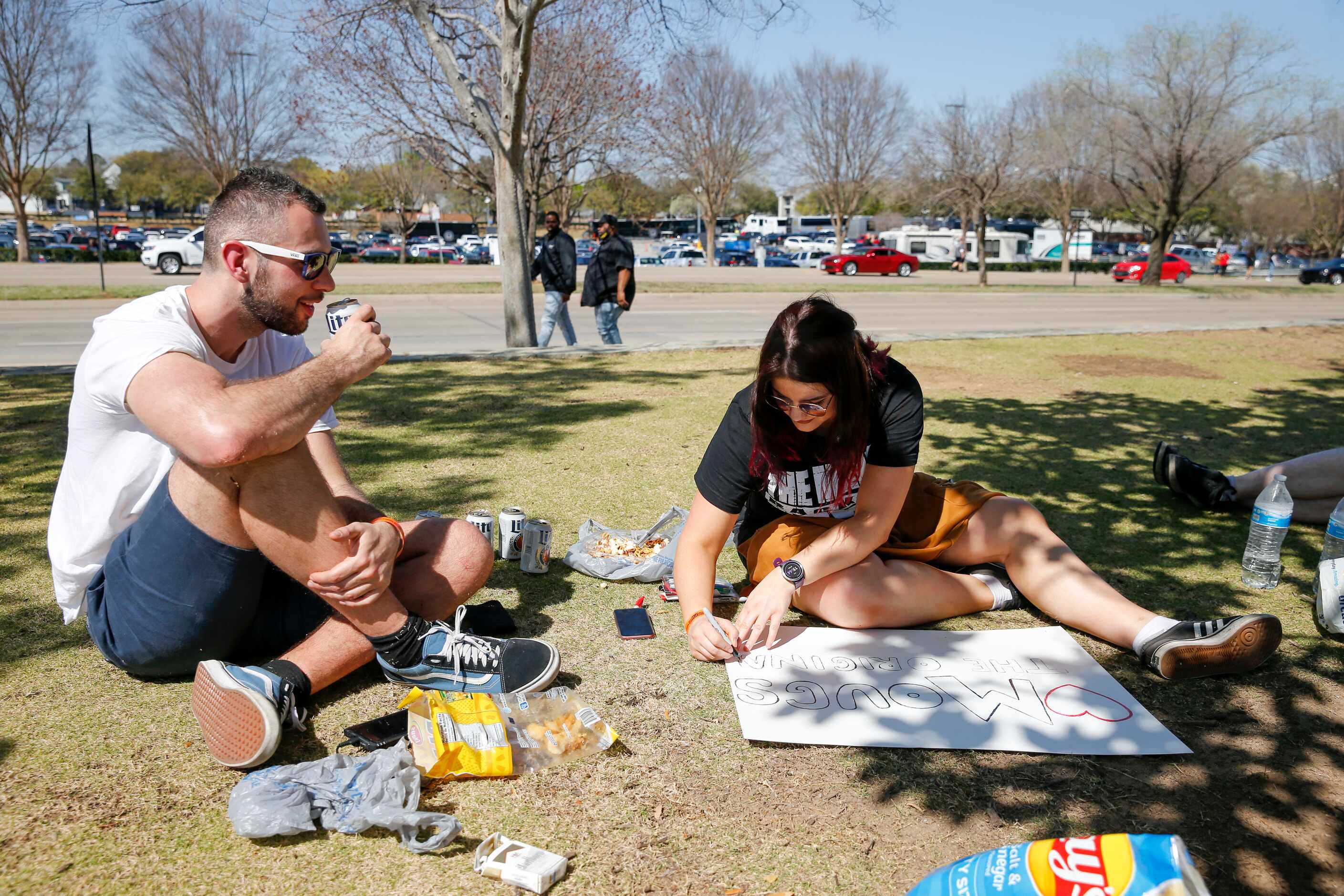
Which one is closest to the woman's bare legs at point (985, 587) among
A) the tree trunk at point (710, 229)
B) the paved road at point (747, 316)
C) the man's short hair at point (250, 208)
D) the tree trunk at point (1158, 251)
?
the man's short hair at point (250, 208)

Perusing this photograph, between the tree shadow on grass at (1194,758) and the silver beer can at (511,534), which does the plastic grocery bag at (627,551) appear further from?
the tree shadow on grass at (1194,758)

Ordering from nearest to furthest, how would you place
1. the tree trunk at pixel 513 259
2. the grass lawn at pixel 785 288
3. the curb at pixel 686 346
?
the curb at pixel 686 346, the tree trunk at pixel 513 259, the grass lawn at pixel 785 288

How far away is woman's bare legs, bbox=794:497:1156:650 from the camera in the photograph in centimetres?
300

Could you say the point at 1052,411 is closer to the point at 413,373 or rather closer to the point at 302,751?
the point at 413,373

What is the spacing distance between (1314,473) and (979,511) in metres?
2.00

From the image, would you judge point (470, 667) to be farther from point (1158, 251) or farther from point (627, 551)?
point (1158, 251)

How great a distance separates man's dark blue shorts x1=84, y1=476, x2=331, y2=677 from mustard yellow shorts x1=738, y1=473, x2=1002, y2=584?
4.59 feet

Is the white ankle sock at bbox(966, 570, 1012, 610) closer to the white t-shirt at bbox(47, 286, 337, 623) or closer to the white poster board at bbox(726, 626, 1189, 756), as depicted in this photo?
the white poster board at bbox(726, 626, 1189, 756)

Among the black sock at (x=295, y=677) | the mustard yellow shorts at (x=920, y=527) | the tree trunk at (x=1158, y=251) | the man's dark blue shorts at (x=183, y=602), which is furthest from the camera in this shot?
the tree trunk at (x=1158, y=251)

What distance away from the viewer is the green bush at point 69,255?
113 feet

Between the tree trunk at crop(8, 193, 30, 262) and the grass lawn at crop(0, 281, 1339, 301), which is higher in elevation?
the tree trunk at crop(8, 193, 30, 262)

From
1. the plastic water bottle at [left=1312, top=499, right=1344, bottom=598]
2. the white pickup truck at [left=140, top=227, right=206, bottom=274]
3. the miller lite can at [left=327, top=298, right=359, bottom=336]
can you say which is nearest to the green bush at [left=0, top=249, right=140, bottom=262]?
the white pickup truck at [left=140, top=227, right=206, bottom=274]

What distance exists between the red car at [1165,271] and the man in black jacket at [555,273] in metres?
32.4

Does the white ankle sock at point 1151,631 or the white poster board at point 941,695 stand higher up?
the white ankle sock at point 1151,631
